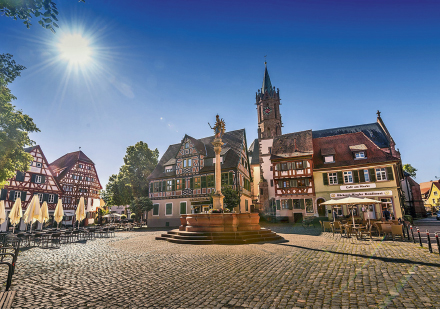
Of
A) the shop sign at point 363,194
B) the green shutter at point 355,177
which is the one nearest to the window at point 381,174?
the shop sign at point 363,194

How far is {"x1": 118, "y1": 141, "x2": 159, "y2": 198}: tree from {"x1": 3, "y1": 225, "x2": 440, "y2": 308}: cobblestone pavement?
30783mm

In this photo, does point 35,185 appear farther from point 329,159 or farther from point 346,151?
point 346,151

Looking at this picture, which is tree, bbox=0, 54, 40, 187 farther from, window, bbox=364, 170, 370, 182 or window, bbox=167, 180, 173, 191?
window, bbox=364, 170, 370, 182

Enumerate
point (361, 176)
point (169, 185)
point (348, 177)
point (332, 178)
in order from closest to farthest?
point (361, 176)
point (348, 177)
point (332, 178)
point (169, 185)

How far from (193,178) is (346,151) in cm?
1950

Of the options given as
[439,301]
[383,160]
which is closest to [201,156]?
[383,160]

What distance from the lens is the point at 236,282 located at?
5.73m

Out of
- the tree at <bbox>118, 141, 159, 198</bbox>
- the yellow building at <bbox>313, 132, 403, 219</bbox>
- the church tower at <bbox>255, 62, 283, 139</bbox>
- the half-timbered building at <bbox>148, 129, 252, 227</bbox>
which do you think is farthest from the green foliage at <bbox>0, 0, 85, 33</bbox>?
the church tower at <bbox>255, 62, 283, 139</bbox>

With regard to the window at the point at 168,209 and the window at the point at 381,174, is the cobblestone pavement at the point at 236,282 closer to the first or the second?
the window at the point at 381,174

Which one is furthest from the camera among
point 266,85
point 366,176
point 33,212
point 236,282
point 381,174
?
point 266,85

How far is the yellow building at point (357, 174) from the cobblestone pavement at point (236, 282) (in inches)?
829

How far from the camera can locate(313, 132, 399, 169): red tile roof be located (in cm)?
2818

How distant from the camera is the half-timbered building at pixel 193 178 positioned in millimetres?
30844

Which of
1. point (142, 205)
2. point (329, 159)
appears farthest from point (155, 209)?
point (329, 159)
